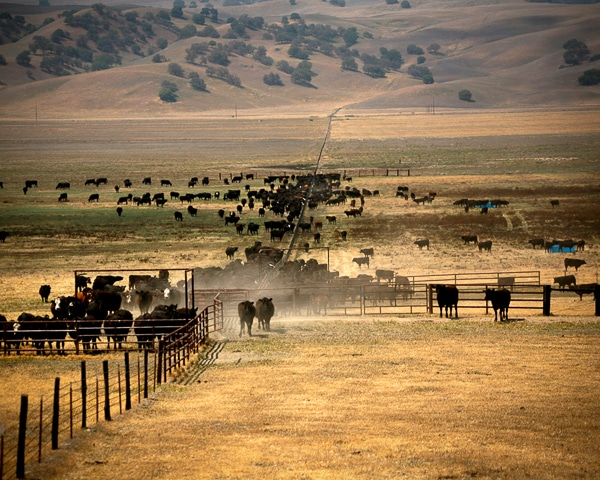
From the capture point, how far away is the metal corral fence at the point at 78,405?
12.3m

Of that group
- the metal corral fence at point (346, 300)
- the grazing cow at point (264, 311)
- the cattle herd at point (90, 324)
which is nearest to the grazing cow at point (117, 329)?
the cattle herd at point (90, 324)

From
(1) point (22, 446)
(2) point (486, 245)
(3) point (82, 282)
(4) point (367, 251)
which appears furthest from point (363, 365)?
(2) point (486, 245)

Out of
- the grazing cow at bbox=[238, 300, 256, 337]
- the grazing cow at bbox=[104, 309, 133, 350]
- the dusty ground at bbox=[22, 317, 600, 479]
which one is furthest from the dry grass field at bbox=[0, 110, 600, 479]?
the grazing cow at bbox=[104, 309, 133, 350]

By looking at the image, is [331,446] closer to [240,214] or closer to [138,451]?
[138,451]

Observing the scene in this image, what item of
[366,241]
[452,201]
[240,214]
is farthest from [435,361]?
[452,201]

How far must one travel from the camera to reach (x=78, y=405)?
52.3 ft

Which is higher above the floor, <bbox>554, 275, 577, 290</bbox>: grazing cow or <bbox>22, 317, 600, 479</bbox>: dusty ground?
<bbox>554, 275, 577, 290</bbox>: grazing cow

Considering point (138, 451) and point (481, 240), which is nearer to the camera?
point (138, 451)

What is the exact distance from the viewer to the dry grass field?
12727 mm

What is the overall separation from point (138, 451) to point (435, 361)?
9.00 metres

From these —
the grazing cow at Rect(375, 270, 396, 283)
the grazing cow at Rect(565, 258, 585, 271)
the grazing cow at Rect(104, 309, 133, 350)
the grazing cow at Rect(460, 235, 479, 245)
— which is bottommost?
the grazing cow at Rect(104, 309, 133, 350)

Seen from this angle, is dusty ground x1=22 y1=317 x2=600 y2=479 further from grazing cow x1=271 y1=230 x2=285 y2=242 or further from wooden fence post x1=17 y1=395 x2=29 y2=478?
grazing cow x1=271 y1=230 x2=285 y2=242

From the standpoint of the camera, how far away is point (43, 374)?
19047mm

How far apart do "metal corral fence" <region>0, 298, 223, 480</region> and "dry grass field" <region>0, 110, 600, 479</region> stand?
0.41 m
